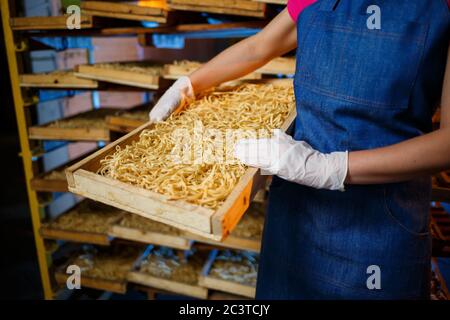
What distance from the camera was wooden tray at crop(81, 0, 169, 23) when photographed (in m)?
2.66

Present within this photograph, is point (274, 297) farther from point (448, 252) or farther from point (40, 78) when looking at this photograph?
point (40, 78)

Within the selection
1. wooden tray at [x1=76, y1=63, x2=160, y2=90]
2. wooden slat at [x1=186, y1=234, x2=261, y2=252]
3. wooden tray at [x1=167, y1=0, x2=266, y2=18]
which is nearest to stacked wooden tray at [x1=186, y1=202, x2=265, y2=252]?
wooden slat at [x1=186, y1=234, x2=261, y2=252]

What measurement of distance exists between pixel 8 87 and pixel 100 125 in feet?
14.5

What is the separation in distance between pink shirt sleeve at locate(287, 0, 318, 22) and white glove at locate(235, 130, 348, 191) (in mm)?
760

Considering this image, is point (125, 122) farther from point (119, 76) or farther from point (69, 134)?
point (69, 134)

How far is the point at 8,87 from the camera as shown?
21.9ft

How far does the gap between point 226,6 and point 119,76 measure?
1093 mm

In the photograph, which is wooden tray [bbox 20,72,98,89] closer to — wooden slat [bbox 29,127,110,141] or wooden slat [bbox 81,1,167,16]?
wooden slat [bbox 29,127,110,141]

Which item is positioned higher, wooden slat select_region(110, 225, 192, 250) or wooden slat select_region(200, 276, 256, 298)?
wooden slat select_region(110, 225, 192, 250)

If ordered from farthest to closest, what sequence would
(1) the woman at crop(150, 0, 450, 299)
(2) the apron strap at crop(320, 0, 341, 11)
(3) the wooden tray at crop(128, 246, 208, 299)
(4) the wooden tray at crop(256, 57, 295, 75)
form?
(3) the wooden tray at crop(128, 246, 208, 299)
(4) the wooden tray at crop(256, 57, 295, 75)
(2) the apron strap at crop(320, 0, 341, 11)
(1) the woman at crop(150, 0, 450, 299)

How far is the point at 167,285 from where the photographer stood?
11.0 feet

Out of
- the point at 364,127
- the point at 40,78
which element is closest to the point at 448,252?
the point at 364,127

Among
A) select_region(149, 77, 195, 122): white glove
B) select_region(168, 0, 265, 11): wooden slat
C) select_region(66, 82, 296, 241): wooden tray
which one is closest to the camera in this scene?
select_region(66, 82, 296, 241): wooden tray

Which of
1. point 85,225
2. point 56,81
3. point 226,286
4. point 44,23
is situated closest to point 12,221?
point 85,225
